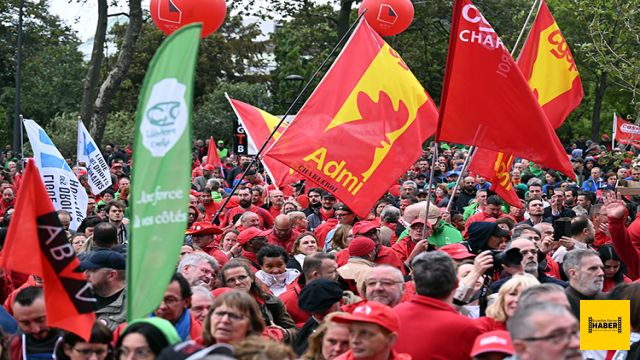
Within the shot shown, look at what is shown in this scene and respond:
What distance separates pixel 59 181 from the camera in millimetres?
13000

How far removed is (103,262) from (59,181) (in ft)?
18.4

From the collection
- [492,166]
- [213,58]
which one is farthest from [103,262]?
[213,58]

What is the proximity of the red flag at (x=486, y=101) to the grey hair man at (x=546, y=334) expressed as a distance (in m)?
4.98

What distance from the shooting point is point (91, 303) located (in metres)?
5.78

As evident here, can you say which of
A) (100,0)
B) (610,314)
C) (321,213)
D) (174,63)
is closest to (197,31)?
A: (174,63)

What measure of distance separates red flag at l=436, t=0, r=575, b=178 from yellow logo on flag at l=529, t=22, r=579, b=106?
10.5 ft

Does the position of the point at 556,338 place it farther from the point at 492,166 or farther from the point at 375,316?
the point at 492,166

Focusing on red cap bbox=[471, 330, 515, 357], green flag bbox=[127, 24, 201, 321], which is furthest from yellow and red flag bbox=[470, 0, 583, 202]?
green flag bbox=[127, 24, 201, 321]

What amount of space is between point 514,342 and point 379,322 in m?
1.14

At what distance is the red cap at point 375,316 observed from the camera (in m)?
5.54

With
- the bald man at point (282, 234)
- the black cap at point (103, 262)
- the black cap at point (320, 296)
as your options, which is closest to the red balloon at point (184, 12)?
the bald man at point (282, 234)

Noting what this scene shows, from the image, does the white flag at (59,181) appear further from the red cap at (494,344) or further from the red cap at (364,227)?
the red cap at (494,344)

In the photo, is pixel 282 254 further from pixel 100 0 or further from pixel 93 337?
pixel 100 0

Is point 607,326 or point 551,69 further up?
point 551,69
